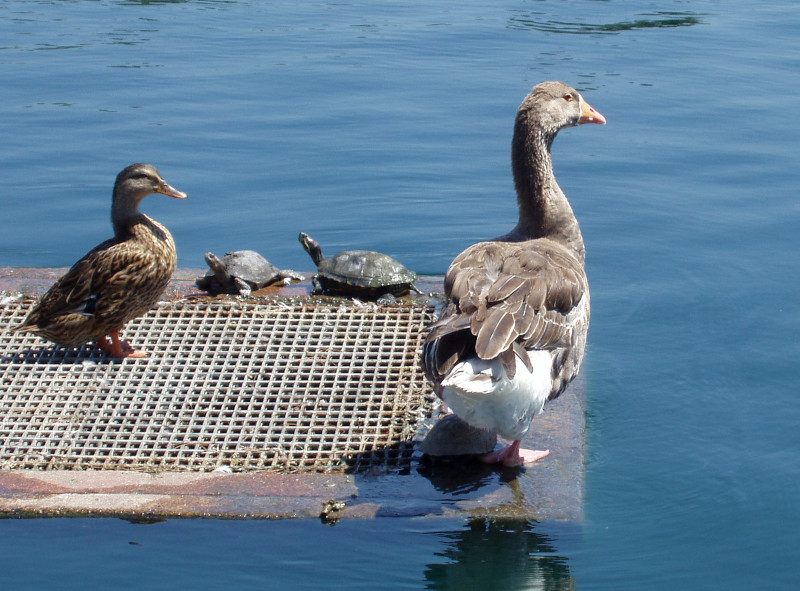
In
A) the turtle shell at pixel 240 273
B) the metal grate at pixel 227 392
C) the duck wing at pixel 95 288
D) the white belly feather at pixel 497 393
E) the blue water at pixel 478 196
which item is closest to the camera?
the white belly feather at pixel 497 393

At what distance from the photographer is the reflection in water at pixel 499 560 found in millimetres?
4555

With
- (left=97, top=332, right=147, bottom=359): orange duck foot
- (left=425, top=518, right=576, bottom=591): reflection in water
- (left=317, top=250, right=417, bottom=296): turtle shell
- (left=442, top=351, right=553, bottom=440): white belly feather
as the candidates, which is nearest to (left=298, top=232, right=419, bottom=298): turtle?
(left=317, top=250, right=417, bottom=296): turtle shell

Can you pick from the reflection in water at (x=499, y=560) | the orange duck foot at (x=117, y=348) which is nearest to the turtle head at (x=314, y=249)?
the orange duck foot at (x=117, y=348)

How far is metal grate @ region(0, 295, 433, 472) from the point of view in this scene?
206 inches

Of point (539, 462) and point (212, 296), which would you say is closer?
point (539, 462)

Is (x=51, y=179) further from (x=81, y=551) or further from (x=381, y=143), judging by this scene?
(x=81, y=551)

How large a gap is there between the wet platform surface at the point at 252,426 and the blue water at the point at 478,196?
0.50 feet

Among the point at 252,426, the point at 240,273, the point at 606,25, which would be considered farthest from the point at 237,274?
the point at 606,25

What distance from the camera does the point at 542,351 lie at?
16.4 feet

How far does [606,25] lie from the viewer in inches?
634

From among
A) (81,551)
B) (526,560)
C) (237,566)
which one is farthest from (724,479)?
(81,551)

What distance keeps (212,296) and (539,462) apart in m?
3.05

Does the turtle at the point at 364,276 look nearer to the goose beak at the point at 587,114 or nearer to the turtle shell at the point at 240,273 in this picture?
the turtle shell at the point at 240,273

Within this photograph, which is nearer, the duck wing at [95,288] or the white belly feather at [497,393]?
the white belly feather at [497,393]
